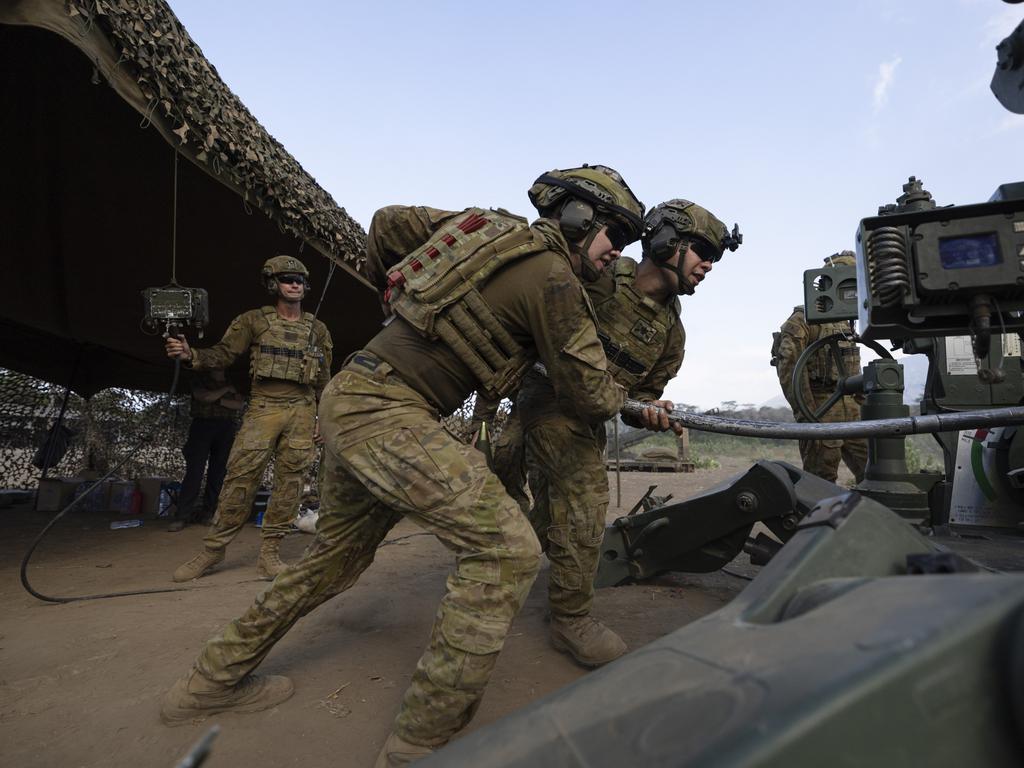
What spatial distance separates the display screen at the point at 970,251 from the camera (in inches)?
57.7

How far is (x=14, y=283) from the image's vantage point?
4.98m

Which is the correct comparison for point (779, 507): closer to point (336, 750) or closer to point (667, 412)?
point (667, 412)

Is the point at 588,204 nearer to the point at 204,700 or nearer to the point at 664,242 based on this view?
the point at 664,242

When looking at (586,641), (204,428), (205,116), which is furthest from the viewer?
(204,428)

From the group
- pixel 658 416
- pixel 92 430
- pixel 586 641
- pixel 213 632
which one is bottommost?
pixel 213 632

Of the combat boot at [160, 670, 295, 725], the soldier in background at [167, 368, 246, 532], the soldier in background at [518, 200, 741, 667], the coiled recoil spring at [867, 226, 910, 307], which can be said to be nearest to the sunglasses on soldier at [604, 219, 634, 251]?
the soldier in background at [518, 200, 741, 667]

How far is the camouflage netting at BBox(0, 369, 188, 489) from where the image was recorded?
22.5 ft

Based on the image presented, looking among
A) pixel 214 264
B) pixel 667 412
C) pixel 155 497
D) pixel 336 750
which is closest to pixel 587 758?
pixel 336 750

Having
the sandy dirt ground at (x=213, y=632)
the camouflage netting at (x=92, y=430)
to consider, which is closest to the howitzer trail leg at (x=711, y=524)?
the sandy dirt ground at (x=213, y=632)

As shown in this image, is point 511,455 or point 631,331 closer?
point 631,331

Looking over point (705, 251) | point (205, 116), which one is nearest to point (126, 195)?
point (205, 116)

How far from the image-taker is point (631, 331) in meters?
2.82

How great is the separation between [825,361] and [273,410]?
396 centimetres

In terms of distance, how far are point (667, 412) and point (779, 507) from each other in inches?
23.9
